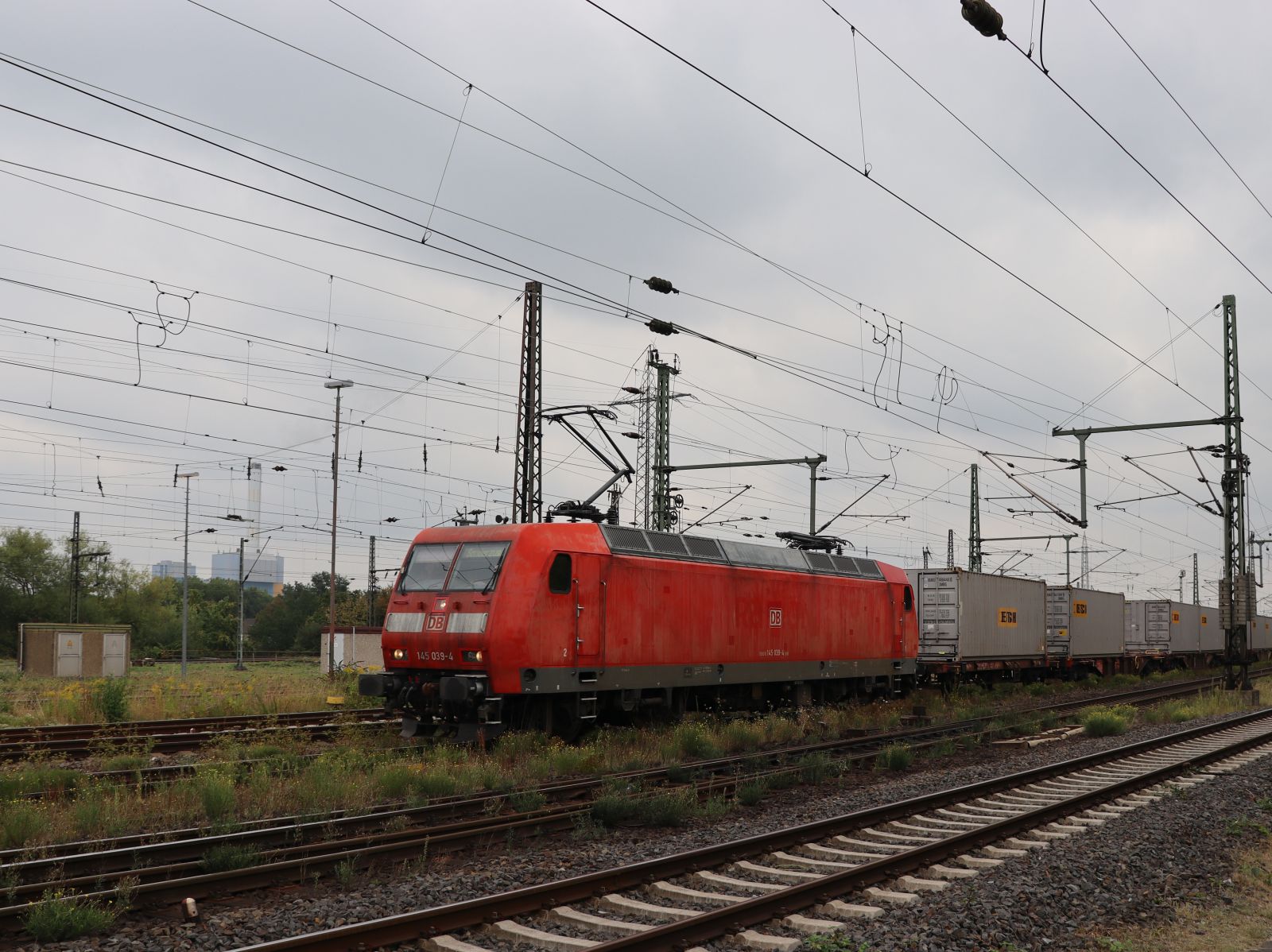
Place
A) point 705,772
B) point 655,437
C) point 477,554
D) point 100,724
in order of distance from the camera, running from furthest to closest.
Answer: point 655,437
point 100,724
point 477,554
point 705,772

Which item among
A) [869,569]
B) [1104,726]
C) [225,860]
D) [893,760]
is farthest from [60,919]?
[869,569]

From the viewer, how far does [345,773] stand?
13.6 metres

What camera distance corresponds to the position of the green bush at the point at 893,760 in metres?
16.6

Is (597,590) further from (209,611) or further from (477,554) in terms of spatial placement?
(209,611)

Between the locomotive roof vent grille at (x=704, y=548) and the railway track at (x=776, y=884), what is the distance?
7.17 m

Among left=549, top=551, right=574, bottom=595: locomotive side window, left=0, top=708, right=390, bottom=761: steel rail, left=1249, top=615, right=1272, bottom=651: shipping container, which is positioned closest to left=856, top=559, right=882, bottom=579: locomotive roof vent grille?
left=549, top=551, right=574, bottom=595: locomotive side window

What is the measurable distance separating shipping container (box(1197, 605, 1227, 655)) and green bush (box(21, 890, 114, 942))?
2119 inches

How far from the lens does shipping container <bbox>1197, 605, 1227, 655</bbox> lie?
5225 cm

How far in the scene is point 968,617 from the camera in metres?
29.5

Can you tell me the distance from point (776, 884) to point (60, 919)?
5.53 metres

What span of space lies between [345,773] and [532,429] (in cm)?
974

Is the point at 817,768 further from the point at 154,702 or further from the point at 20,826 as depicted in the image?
the point at 154,702

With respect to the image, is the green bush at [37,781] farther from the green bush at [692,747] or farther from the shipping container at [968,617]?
the shipping container at [968,617]

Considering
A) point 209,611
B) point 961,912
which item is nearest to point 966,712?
point 961,912
